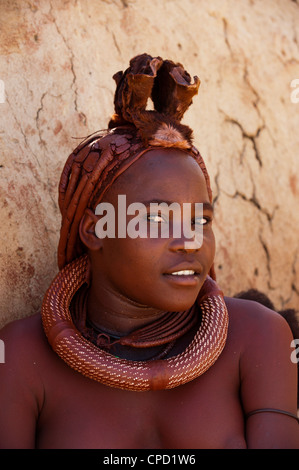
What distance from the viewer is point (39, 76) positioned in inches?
113

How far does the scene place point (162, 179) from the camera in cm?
204

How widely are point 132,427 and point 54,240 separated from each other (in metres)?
1.09

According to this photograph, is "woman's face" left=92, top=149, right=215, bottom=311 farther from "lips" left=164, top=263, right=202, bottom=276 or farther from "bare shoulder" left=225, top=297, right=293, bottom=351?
"bare shoulder" left=225, top=297, right=293, bottom=351

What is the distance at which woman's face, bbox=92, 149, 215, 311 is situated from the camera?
1979 mm

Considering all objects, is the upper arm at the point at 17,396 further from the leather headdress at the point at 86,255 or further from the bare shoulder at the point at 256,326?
the bare shoulder at the point at 256,326

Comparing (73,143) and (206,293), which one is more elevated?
(73,143)

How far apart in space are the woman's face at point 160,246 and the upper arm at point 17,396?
37cm

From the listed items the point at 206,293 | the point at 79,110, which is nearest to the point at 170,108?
the point at 206,293

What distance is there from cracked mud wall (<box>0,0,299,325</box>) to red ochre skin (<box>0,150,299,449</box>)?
1.94 ft

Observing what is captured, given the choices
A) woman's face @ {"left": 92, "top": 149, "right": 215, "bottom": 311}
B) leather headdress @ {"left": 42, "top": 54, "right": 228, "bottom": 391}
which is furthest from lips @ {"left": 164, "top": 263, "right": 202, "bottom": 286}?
leather headdress @ {"left": 42, "top": 54, "right": 228, "bottom": 391}

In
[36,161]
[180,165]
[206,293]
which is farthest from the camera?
[36,161]

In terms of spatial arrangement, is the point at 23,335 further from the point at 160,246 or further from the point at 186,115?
the point at 186,115

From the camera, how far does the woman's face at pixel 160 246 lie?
1.98 m

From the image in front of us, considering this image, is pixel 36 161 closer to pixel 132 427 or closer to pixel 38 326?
pixel 38 326
